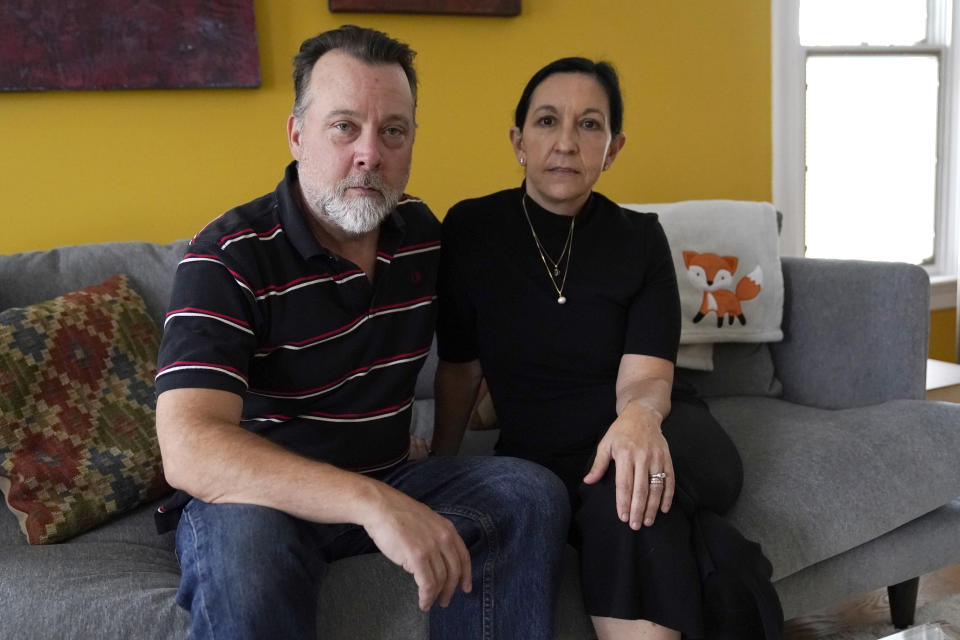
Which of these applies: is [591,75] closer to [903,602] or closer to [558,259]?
[558,259]

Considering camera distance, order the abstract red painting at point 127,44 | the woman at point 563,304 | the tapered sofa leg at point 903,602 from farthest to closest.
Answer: the abstract red painting at point 127,44 < the tapered sofa leg at point 903,602 < the woman at point 563,304

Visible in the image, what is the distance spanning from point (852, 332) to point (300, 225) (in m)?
1.30

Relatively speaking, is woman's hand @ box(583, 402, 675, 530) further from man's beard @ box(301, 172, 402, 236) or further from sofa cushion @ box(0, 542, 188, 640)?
sofa cushion @ box(0, 542, 188, 640)

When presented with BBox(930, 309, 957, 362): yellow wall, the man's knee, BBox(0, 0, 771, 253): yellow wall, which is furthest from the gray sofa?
BBox(930, 309, 957, 362): yellow wall

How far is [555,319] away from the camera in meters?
1.52

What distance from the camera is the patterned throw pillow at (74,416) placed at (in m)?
1.36

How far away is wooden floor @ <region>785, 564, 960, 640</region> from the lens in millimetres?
1768

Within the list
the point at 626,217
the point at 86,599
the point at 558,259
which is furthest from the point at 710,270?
the point at 86,599

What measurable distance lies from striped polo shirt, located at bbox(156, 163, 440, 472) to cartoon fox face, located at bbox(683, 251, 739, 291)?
2.87 ft

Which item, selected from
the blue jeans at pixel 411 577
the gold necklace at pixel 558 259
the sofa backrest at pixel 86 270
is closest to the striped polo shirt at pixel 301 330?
the blue jeans at pixel 411 577

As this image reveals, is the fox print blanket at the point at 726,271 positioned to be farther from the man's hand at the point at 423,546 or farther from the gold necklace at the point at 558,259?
the man's hand at the point at 423,546

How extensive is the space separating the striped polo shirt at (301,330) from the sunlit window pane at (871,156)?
2.24 metres

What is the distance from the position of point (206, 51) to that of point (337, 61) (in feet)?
2.98

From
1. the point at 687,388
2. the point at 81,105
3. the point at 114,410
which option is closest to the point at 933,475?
the point at 687,388
